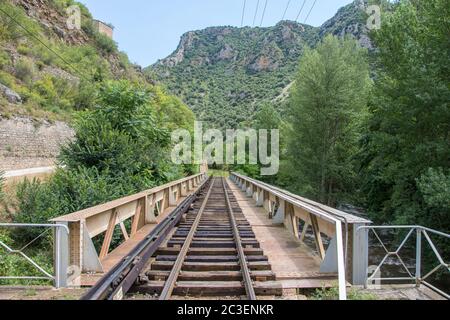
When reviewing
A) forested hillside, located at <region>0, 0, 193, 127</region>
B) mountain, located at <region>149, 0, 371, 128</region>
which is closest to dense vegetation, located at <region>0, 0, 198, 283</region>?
forested hillside, located at <region>0, 0, 193, 127</region>

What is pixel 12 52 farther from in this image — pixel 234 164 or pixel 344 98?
pixel 234 164

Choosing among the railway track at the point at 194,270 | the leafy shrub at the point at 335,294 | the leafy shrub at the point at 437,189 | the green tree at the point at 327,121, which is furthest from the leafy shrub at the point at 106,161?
the green tree at the point at 327,121

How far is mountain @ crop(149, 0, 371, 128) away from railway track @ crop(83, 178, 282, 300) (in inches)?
4154

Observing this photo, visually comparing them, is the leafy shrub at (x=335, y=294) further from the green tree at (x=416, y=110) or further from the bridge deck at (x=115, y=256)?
the green tree at (x=416, y=110)

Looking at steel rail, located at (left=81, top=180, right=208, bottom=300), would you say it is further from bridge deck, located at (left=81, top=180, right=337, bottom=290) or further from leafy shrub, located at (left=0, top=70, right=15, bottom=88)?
leafy shrub, located at (left=0, top=70, right=15, bottom=88)

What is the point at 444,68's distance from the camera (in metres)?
13.1

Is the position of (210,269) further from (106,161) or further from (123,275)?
(106,161)

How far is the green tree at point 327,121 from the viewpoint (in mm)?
26250

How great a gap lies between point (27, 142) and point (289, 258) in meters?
20.9

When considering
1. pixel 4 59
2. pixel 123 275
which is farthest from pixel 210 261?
pixel 4 59

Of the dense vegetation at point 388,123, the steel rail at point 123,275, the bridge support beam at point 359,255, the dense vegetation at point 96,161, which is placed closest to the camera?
the steel rail at point 123,275

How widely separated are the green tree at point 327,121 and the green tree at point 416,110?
26.1ft

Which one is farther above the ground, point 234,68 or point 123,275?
point 234,68

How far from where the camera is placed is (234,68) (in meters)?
153
